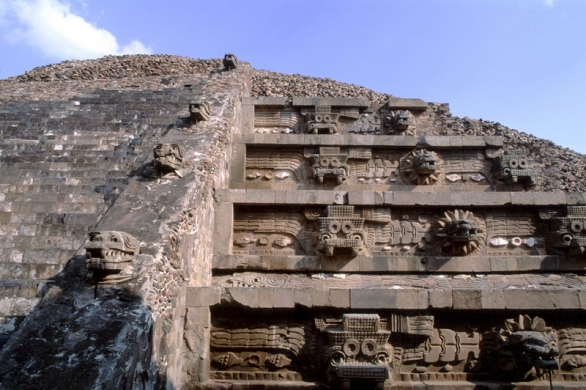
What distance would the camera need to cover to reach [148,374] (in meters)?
4.07

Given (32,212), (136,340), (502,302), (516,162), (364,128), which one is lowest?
(136,340)

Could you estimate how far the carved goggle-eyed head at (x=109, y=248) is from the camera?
169 inches

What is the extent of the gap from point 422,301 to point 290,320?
1.75 metres

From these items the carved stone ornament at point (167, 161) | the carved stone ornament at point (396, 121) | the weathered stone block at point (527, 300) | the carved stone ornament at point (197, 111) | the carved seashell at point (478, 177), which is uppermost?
the carved stone ornament at point (396, 121)

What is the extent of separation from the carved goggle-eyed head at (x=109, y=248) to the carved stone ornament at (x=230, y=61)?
1147cm

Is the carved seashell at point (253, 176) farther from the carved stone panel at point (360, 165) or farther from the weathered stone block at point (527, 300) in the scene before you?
the weathered stone block at point (527, 300)

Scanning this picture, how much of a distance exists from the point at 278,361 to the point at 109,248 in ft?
8.79

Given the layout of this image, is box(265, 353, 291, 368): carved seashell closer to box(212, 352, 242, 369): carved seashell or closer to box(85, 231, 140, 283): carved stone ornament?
box(212, 352, 242, 369): carved seashell

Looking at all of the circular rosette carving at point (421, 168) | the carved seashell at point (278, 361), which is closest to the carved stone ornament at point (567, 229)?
the circular rosette carving at point (421, 168)

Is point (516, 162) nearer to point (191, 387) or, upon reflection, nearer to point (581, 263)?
point (581, 263)

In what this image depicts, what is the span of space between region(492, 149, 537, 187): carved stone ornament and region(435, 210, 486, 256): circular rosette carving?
1.46m

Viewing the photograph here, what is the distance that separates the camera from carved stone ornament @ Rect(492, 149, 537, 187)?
8102 mm

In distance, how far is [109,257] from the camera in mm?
4324

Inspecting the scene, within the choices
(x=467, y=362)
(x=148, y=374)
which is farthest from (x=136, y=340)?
(x=467, y=362)
